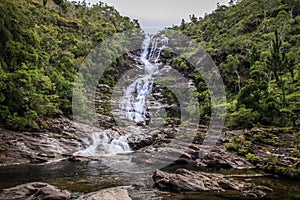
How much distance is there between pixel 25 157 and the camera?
1073 inches

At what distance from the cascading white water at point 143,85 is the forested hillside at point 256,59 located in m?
7.15

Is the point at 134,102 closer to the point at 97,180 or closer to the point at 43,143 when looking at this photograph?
the point at 43,143

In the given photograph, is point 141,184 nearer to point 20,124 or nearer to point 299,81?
point 20,124

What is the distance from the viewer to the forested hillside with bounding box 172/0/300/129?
1417 inches

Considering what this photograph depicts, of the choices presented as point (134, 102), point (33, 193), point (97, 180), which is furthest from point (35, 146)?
point (134, 102)

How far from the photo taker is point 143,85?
195ft

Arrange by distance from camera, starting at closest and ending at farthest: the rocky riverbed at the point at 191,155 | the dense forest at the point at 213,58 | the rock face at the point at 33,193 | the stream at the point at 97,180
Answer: the rock face at the point at 33,193, the stream at the point at 97,180, the rocky riverbed at the point at 191,155, the dense forest at the point at 213,58

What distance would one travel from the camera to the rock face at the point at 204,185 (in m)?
17.5

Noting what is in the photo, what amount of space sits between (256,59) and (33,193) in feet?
146

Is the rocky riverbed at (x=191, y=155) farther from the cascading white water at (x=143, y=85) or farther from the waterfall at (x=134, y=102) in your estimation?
the cascading white water at (x=143, y=85)

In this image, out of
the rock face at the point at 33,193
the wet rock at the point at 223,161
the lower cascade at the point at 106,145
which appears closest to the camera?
the rock face at the point at 33,193

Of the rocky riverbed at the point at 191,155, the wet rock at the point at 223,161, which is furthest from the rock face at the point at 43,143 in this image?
the wet rock at the point at 223,161

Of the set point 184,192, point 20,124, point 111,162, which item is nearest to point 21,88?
point 20,124

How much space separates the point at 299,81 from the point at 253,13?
3998cm
